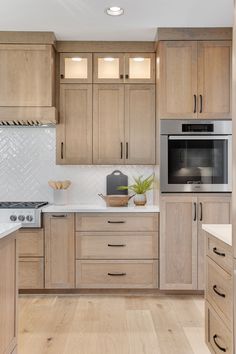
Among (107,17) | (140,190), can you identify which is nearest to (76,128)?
(140,190)

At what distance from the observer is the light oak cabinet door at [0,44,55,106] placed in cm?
389

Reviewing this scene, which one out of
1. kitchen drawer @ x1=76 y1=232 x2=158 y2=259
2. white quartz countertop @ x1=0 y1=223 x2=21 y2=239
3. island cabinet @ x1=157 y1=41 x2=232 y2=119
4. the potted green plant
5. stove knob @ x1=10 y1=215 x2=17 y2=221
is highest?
island cabinet @ x1=157 y1=41 x2=232 y2=119

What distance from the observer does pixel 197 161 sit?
3834mm

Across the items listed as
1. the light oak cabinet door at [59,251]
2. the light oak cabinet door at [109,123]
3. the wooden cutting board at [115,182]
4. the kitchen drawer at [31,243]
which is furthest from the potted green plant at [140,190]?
the kitchen drawer at [31,243]

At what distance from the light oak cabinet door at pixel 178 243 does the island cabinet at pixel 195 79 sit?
878 millimetres

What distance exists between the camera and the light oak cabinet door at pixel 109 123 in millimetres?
4125

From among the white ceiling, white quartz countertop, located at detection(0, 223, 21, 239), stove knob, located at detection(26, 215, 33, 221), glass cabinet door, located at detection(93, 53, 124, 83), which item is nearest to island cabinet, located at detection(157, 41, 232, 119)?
the white ceiling

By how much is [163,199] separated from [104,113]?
3.71 ft

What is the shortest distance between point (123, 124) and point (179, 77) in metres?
0.76

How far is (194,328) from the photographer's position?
3.02 metres

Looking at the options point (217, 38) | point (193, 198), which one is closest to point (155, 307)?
point (193, 198)

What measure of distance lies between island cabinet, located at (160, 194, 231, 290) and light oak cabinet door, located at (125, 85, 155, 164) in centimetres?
61

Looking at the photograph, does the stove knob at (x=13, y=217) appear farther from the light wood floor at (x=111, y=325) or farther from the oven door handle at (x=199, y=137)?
the oven door handle at (x=199, y=137)

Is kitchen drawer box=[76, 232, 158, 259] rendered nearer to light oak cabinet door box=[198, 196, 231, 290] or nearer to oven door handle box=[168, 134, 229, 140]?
light oak cabinet door box=[198, 196, 231, 290]
